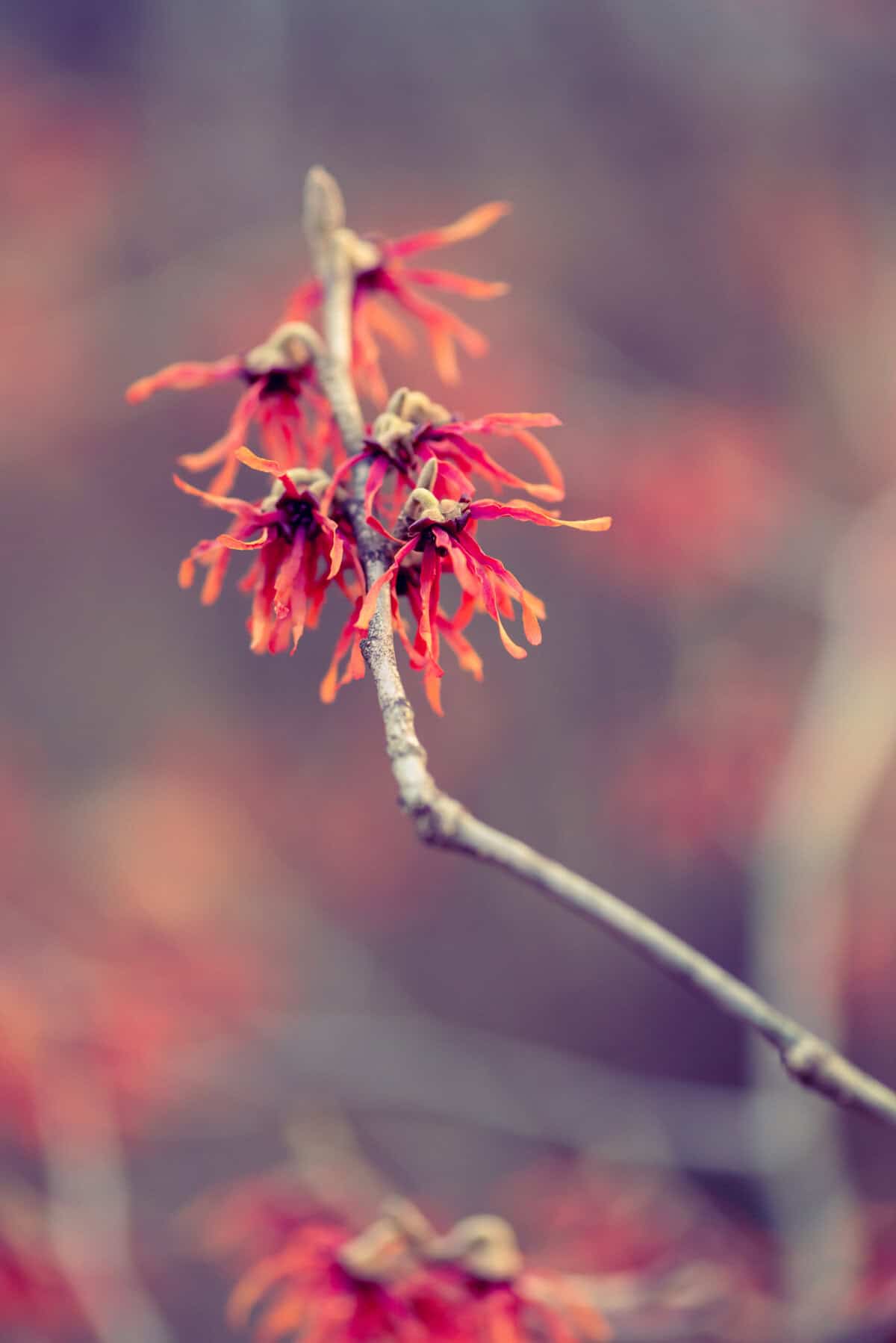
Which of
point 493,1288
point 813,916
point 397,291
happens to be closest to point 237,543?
point 397,291

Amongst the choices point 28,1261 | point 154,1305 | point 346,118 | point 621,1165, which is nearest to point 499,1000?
point 621,1165

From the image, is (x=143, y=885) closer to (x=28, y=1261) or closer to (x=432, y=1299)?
(x=28, y=1261)

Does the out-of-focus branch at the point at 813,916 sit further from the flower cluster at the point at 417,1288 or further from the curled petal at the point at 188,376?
the curled petal at the point at 188,376

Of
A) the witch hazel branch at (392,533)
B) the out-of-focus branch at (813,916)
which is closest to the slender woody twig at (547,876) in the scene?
the witch hazel branch at (392,533)

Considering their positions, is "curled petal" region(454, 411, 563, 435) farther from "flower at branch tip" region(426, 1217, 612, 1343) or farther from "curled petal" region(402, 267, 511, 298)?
"flower at branch tip" region(426, 1217, 612, 1343)

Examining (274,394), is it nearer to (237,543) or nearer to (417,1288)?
(237,543)

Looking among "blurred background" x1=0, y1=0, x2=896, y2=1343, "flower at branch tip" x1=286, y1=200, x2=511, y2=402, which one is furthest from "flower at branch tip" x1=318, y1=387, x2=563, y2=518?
"blurred background" x1=0, y1=0, x2=896, y2=1343

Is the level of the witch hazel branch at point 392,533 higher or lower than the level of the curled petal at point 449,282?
lower
